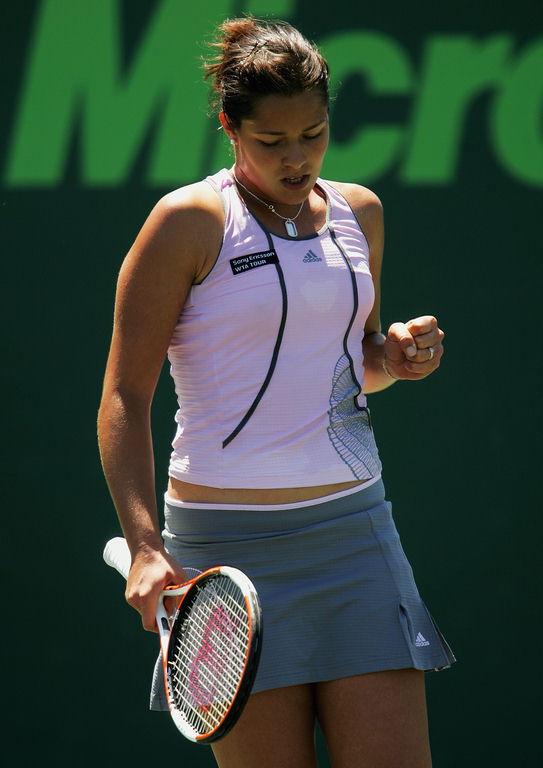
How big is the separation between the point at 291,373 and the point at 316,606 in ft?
1.55

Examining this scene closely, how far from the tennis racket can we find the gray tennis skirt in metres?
0.22

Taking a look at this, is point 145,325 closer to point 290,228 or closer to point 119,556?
point 290,228

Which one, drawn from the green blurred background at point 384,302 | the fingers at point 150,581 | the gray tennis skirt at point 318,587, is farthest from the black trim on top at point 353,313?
the green blurred background at point 384,302

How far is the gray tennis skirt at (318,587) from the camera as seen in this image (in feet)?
7.98

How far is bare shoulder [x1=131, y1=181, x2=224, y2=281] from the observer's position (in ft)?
7.96

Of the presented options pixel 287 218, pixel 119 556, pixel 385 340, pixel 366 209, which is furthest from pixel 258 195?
pixel 119 556

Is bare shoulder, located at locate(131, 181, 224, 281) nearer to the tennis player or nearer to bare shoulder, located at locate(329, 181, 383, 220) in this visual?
the tennis player

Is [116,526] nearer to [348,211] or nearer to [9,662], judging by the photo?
[9,662]

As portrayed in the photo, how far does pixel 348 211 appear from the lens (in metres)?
2.75

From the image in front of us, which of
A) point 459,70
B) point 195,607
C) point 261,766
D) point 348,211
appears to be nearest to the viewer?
point 195,607

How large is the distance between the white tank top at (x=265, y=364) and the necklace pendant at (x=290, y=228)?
0.07 feet

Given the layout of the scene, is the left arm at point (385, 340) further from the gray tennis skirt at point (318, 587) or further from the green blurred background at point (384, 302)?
the green blurred background at point (384, 302)

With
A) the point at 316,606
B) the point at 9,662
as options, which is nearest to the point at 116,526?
the point at 9,662

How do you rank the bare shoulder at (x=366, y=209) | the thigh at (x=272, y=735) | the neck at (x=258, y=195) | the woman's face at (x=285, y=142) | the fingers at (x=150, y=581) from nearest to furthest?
1. the fingers at (x=150, y=581)
2. the thigh at (x=272, y=735)
3. the woman's face at (x=285, y=142)
4. the neck at (x=258, y=195)
5. the bare shoulder at (x=366, y=209)
